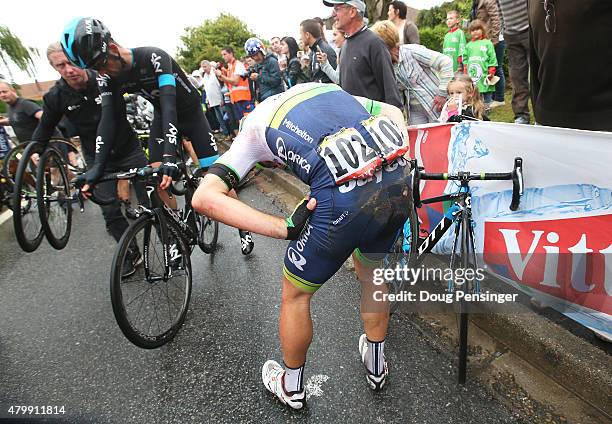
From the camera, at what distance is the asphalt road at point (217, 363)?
194cm

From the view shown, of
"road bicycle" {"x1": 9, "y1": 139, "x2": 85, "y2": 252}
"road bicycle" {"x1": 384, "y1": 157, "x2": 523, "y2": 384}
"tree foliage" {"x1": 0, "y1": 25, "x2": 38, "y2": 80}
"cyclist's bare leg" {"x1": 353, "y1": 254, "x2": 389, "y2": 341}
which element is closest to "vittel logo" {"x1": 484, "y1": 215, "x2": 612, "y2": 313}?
"road bicycle" {"x1": 384, "y1": 157, "x2": 523, "y2": 384}

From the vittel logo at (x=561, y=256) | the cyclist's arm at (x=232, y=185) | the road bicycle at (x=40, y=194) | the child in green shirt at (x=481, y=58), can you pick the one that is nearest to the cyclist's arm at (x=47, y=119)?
the road bicycle at (x=40, y=194)

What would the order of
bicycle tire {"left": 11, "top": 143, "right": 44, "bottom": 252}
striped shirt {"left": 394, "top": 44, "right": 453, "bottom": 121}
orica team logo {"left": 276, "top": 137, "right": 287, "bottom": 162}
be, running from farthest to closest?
striped shirt {"left": 394, "top": 44, "right": 453, "bottom": 121}, bicycle tire {"left": 11, "top": 143, "right": 44, "bottom": 252}, orica team logo {"left": 276, "top": 137, "right": 287, "bottom": 162}

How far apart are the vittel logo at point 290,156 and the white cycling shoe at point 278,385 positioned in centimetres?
119

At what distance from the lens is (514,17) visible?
3.80 m

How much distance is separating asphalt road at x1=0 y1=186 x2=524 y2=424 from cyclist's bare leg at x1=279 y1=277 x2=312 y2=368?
453 mm

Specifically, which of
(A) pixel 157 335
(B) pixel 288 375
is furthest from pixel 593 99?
(A) pixel 157 335

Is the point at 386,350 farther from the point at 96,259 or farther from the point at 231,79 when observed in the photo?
the point at 231,79

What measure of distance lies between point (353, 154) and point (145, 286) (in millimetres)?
2375

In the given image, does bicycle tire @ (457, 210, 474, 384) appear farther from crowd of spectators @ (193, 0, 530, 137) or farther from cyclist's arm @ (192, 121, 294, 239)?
crowd of spectators @ (193, 0, 530, 137)

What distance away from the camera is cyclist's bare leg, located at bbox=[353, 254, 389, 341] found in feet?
6.46

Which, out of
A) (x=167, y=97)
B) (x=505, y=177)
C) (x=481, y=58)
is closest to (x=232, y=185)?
(x=505, y=177)

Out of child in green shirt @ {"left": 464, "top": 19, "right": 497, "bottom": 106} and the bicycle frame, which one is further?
child in green shirt @ {"left": 464, "top": 19, "right": 497, "bottom": 106}

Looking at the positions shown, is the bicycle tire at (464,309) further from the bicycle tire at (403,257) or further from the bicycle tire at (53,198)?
the bicycle tire at (53,198)
